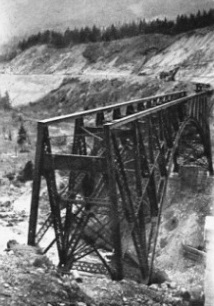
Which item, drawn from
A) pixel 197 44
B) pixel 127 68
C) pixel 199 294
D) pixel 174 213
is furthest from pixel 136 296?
pixel 127 68

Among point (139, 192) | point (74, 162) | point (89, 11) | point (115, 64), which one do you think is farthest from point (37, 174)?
point (115, 64)

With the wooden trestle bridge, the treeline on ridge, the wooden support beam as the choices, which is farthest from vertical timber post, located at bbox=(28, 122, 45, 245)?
the treeline on ridge

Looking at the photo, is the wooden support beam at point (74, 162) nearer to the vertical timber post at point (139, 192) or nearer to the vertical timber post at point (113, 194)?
the vertical timber post at point (113, 194)

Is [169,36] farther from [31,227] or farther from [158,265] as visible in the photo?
[31,227]

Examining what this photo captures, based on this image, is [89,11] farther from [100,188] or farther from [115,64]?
[100,188]

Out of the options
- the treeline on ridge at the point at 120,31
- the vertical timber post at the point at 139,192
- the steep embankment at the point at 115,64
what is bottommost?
the vertical timber post at the point at 139,192

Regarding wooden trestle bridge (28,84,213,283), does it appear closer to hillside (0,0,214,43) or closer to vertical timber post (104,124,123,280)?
vertical timber post (104,124,123,280)

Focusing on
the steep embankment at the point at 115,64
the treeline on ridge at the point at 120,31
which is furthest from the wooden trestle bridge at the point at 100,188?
the treeline on ridge at the point at 120,31

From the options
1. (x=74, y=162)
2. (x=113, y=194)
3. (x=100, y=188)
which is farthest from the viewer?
(x=100, y=188)
